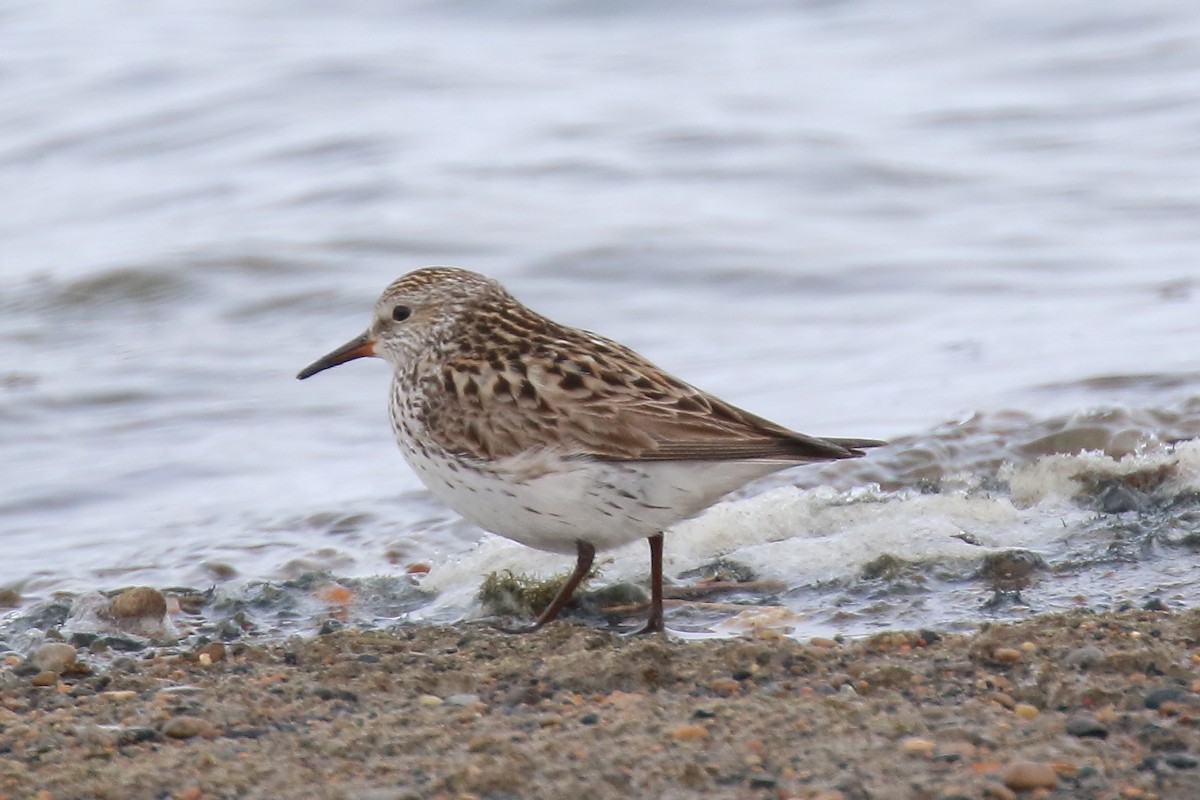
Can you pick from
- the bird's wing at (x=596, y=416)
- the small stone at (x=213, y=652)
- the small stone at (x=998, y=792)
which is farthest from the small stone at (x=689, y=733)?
the small stone at (x=213, y=652)

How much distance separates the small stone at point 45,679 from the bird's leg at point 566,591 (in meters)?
1.54

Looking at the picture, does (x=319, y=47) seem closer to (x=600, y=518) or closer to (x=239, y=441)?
(x=239, y=441)

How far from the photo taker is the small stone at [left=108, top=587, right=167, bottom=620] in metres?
6.70

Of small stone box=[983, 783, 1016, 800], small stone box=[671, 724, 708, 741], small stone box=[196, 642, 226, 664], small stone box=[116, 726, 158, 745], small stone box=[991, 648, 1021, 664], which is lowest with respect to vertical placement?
small stone box=[196, 642, 226, 664]

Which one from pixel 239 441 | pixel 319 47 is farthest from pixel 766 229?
pixel 319 47

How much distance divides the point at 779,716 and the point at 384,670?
1.40m

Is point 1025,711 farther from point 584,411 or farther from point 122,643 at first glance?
point 122,643

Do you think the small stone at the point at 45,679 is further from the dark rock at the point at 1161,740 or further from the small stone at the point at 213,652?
the dark rock at the point at 1161,740

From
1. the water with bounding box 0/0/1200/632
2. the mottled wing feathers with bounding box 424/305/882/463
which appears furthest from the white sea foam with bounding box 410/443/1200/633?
the mottled wing feathers with bounding box 424/305/882/463

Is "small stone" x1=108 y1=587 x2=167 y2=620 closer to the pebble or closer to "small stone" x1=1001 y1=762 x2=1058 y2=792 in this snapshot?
the pebble

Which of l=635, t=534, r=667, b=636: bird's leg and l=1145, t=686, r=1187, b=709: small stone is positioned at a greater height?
l=1145, t=686, r=1187, b=709: small stone

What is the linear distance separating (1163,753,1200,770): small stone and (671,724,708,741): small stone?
1155mm

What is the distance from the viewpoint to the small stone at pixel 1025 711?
4719mm

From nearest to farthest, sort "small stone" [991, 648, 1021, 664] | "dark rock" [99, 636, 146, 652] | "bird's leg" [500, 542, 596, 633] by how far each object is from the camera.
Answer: "small stone" [991, 648, 1021, 664] → "bird's leg" [500, 542, 596, 633] → "dark rock" [99, 636, 146, 652]
